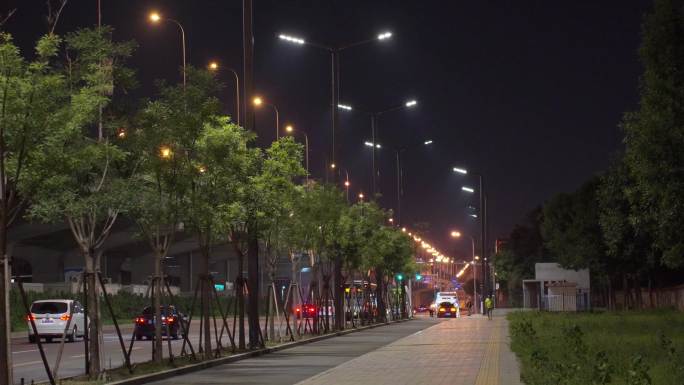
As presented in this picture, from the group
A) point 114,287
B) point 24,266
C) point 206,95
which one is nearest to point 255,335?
point 206,95

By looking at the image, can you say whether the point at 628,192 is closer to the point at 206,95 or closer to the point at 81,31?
the point at 206,95

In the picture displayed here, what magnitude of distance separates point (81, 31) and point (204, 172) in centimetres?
A: 755

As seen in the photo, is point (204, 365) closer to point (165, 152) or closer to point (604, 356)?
point (165, 152)

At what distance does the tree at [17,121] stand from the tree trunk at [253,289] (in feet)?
46.0

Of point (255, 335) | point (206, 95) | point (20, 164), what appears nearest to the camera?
point (20, 164)

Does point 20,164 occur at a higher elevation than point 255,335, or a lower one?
higher

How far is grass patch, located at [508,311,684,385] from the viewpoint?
16859mm

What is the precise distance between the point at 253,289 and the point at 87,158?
12.9 m

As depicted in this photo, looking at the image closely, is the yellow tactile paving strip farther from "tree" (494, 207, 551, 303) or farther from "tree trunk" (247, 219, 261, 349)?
"tree" (494, 207, 551, 303)

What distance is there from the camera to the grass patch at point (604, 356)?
1686 centimetres

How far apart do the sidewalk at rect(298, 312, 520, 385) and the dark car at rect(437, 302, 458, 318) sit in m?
54.7

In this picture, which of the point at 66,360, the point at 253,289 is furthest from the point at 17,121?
the point at 253,289

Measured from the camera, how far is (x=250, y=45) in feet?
111

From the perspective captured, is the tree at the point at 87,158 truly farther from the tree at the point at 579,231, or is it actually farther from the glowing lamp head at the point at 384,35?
the tree at the point at 579,231
